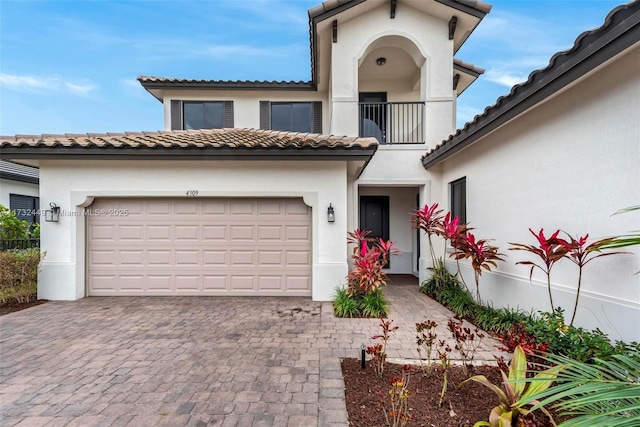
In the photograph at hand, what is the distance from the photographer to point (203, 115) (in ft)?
40.0

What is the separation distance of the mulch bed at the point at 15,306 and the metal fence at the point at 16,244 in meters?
2.54

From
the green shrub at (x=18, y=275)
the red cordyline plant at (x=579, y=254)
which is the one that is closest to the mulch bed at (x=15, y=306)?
the green shrub at (x=18, y=275)

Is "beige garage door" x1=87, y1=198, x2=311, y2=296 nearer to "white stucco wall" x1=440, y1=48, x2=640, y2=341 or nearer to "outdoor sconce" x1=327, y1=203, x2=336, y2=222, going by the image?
"outdoor sconce" x1=327, y1=203, x2=336, y2=222

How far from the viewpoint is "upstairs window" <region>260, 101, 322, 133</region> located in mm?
12086

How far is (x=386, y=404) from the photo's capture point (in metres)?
3.00

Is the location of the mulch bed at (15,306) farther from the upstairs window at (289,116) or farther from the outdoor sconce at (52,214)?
the upstairs window at (289,116)

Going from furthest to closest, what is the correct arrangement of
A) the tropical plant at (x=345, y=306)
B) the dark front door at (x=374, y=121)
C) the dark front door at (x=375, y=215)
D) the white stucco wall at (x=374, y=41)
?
the dark front door at (x=375, y=215) → the dark front door at (x=374, y=121) → the white stucco wall at (x=374, y=41) → the tropical plant at (x=345, y=306)

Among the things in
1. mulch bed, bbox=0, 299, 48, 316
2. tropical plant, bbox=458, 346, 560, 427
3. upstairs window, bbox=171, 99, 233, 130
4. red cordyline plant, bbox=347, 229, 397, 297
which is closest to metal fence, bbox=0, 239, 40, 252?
mulch bed, bbox=0, 299, 48, 316

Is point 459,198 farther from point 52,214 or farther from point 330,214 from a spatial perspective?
point 52,214

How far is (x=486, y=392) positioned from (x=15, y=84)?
21.9 meters

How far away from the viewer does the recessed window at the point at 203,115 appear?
1212cm

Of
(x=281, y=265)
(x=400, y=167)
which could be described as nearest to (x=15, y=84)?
(x=281, y=265)

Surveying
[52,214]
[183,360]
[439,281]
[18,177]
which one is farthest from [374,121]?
[18,177]

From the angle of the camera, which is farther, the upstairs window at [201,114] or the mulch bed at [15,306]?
the upstairs window at [201,114]
